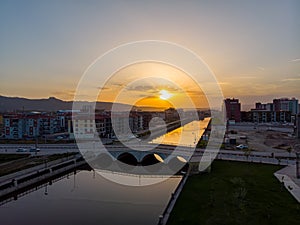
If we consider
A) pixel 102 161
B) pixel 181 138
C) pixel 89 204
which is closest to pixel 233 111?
pixel 181 138

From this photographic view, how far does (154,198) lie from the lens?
12.1m

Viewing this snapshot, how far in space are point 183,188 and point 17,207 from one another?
6.54m

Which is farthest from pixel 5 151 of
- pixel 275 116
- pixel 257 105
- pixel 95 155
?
pixel 257 105

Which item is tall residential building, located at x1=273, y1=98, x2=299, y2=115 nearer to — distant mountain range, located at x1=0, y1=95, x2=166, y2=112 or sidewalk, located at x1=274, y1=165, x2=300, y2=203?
sidewalk, located at x1=274, y1=165, x2=300, y2=203

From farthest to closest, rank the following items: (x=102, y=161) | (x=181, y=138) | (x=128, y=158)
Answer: (x=181, y=138) < (x=128, y=158) < (x=102, y=161)

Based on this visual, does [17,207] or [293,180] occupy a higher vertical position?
[293,180]

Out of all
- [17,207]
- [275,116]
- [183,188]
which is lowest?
[17,207]

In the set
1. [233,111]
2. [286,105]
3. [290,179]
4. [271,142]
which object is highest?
[286,105]

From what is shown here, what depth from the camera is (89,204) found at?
11336 mm

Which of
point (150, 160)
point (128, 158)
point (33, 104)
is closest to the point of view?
point (150, 160)

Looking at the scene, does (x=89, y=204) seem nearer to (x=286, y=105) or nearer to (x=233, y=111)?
(x=233, y=111)

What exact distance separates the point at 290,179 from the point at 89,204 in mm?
8287

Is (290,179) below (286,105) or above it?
below

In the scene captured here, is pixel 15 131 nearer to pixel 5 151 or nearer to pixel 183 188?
pixel 5 151
